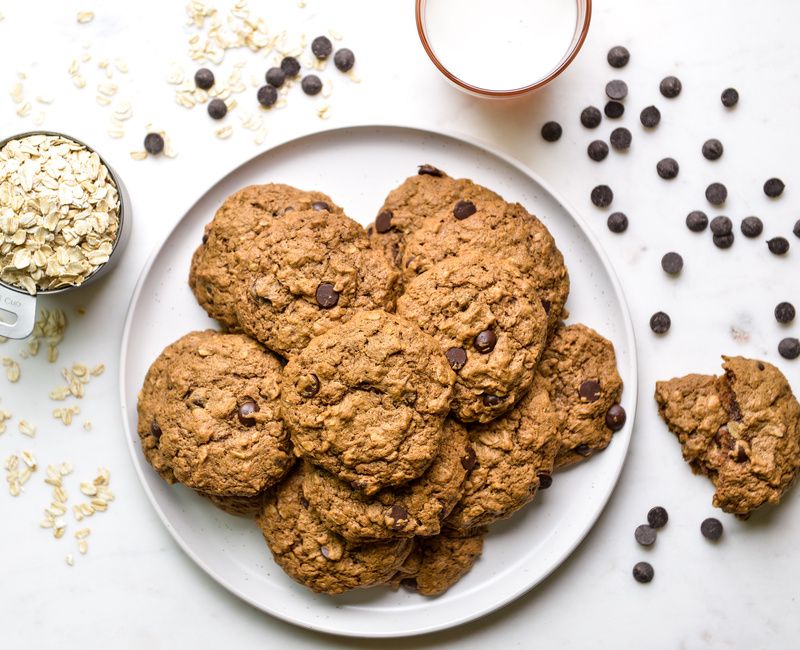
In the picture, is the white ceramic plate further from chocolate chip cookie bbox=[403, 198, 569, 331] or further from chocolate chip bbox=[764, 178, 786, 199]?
chocolate chip bbox=[764, 178, 786, 199]

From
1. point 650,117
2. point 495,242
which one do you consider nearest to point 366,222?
point 495,242

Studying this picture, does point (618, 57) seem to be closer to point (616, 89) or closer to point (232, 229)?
point (616, 89)

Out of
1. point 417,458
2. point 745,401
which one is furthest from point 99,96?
point 745,401

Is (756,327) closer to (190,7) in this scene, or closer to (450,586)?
(450,586)

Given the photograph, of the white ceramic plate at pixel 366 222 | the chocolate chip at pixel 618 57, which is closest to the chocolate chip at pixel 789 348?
the white ceramic plate at pixel 366 222

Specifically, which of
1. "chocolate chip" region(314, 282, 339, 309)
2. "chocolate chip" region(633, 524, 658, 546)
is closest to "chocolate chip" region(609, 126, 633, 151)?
"chocolate chip" region(314, 282, 339, 309)

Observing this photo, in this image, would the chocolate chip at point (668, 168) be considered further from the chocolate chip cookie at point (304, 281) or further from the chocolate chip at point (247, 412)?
the chocolate chip at point (247, 412)
